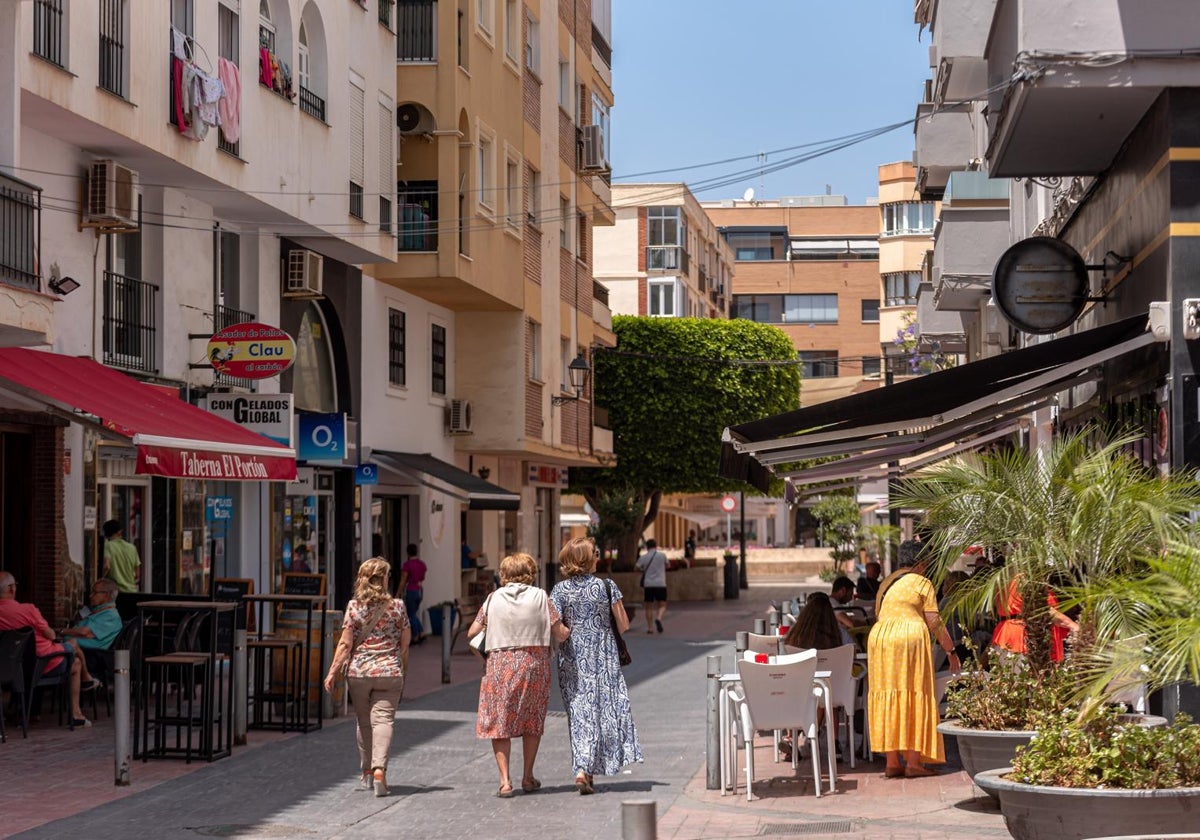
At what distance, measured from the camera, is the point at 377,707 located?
12.2 meters

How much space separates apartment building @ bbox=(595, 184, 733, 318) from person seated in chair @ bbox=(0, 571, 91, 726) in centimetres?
5076

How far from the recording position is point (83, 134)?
706 inches

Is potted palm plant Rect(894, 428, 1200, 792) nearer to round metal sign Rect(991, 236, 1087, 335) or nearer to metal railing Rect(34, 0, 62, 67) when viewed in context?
round metal sign Rect(991, 236, 1087, 335)

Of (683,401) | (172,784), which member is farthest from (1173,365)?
(683,401)

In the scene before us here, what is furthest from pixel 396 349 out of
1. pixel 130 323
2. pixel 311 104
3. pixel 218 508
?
pixel 130 323

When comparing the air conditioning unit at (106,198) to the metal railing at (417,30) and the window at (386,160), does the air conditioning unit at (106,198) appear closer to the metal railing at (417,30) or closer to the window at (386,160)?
the window at (386,160)

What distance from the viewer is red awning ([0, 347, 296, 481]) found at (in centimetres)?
1562

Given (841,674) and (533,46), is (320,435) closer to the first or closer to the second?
(841,674)

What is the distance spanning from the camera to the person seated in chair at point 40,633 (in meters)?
15.2

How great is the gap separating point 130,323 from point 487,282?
12.0 metres

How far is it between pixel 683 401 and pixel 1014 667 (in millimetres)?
42004

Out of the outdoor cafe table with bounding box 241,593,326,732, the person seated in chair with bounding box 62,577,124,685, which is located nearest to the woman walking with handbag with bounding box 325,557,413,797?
the outdoor cafe table with bounding box 241,593,326,732

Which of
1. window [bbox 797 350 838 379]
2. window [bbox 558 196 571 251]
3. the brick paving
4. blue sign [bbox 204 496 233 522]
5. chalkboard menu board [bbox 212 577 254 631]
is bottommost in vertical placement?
the brick paving

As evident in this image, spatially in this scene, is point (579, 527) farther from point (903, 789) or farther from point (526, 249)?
point (903, 789)
